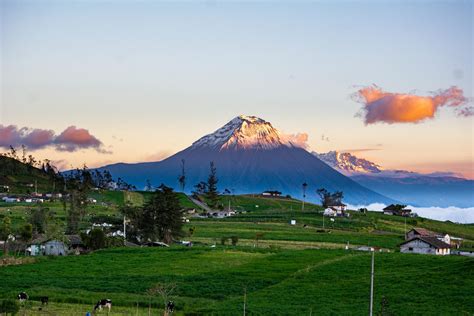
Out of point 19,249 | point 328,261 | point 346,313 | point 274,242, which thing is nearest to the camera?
point 346,313

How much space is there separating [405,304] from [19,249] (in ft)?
188

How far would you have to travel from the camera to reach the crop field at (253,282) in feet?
149

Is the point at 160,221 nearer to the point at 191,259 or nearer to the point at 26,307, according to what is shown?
the point at 191,259

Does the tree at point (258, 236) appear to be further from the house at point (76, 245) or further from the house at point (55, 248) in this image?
the house at point (55, 248)

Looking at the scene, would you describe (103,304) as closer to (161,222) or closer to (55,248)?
(55,248)

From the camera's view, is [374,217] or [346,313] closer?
[346,313]

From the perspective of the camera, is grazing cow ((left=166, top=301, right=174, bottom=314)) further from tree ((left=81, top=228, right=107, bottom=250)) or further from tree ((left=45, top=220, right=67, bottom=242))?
tree ((left=45, top=220, right=67, bottom=242))

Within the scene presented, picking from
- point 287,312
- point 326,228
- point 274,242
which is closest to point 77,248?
point 274,242

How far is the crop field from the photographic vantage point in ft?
149

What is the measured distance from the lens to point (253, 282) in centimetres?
5703

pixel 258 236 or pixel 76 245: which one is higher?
pixel 258 236

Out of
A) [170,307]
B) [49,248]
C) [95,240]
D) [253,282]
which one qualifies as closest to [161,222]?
[95,240]

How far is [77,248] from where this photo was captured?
288 ft

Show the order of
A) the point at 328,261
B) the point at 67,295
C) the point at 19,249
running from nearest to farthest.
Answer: the point at 67,295 → the point at 328,261 → the point at 19,249
